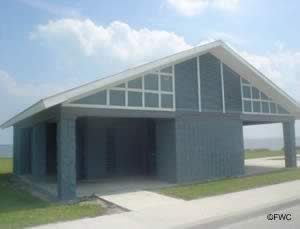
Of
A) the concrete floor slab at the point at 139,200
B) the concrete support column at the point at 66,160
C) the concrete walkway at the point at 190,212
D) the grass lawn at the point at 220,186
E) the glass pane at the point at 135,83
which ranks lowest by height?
the concrete walkway at the point at 190,212

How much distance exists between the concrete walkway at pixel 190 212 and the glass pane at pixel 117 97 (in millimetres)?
4302

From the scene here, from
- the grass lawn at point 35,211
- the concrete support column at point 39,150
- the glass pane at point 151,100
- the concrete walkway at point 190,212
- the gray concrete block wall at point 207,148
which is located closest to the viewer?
the concrete walkway at point 190,212

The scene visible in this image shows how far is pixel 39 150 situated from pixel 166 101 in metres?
7.91

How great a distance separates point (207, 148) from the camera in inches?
609

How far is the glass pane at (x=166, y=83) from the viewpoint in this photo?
14.3 metres

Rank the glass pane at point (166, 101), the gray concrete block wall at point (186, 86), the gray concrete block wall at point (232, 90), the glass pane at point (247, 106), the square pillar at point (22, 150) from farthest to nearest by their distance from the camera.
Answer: the square pillar at point (22, 150) < the glass pane at point (247, 106) < the gray concrete block wall at point (232, 90) < the gray concrete block wall at point (186, 86) < the glass pane at point (166, 101)

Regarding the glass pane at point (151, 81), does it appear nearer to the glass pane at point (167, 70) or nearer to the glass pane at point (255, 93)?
the glass pane at point (167, 70)

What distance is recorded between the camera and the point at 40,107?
11484mm

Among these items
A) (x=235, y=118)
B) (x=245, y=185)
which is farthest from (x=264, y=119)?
(x=245, y=185)

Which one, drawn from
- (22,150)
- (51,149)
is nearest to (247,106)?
(51,149)

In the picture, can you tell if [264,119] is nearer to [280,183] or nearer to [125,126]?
[280,183]

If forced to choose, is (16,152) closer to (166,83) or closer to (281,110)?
(166,83)

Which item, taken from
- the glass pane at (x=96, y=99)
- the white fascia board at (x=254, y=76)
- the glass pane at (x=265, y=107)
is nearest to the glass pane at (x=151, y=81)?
the glass pane at (x=96, y=99)

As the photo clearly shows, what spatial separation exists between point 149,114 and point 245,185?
434 cm
